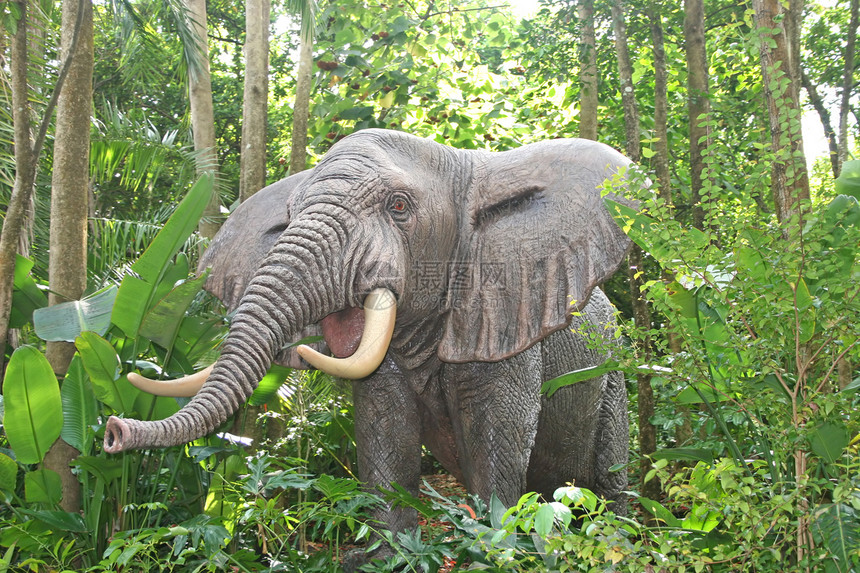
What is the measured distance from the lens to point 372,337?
3334mm

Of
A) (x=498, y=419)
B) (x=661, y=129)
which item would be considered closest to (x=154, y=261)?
(x=498, y=419)

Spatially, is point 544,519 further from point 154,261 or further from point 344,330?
point 154,261

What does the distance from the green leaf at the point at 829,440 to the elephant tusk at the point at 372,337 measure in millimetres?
1631

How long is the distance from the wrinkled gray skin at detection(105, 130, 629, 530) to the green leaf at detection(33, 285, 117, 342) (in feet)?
2.37

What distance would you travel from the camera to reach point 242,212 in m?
4.09

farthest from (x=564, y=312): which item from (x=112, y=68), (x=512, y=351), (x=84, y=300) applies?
(x=112, y=68)

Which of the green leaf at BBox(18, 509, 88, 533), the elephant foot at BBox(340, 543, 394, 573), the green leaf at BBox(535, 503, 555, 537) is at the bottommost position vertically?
the elephant foot at BBox(340, 543, 394, 573)

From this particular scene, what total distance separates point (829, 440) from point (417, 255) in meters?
1.76

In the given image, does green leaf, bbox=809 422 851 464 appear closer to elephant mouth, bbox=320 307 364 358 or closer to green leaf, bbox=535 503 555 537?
green leaf, bbox=535 503 555 537

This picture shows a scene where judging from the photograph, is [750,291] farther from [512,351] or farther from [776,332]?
[512,351]

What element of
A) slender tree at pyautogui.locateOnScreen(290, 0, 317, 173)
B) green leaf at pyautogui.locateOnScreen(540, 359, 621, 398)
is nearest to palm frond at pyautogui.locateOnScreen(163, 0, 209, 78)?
slender tree at pyautogui.locateOnScreen(290, 0, 317, 173)

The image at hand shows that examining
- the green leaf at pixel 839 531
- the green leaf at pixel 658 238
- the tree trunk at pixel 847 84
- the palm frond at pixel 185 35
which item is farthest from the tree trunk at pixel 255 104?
the tree trunk at pixel 847 84

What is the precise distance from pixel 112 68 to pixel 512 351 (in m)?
12.4

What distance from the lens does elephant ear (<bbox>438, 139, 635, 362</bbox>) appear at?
11.6 ft
